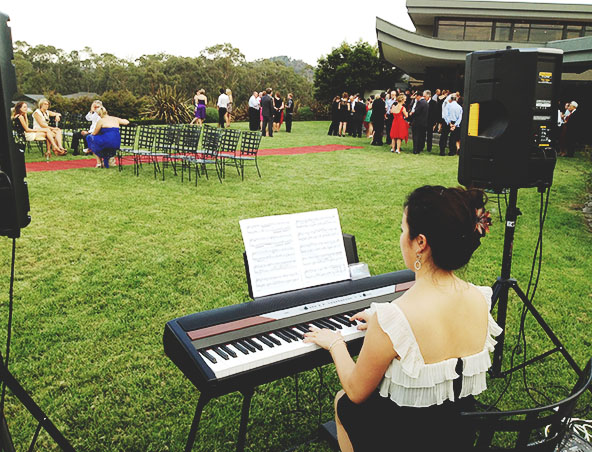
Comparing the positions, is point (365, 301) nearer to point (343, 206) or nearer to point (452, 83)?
point (343, 206)

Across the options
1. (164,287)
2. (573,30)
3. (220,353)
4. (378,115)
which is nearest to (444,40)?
(573,30)

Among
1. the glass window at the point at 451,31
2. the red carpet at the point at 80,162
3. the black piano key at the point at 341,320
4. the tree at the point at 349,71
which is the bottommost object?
the black piano key at the point at 341,320

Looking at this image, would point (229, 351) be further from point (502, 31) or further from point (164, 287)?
point (502, 31)

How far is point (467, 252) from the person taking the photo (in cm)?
165

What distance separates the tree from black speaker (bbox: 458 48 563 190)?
33945mm

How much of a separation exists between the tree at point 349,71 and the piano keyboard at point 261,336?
34721mm

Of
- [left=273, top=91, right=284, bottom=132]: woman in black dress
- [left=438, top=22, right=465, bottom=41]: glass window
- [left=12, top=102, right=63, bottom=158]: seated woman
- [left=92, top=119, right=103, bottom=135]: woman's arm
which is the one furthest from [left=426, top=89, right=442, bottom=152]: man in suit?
[left=438, top=22, right=465, bottom=41]: glass window

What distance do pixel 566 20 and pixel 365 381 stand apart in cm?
3278

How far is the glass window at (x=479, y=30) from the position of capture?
28109 millimetres

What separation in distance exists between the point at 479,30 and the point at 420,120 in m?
18.3


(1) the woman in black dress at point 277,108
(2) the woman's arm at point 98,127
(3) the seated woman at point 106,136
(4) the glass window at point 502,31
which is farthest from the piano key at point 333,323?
(4) the glass window at point 502,31

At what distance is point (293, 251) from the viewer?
88.7 inches

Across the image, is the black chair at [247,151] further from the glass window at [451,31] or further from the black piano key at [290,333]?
the glass window at [451,31]

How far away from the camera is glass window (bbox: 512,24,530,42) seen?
1115 inches
